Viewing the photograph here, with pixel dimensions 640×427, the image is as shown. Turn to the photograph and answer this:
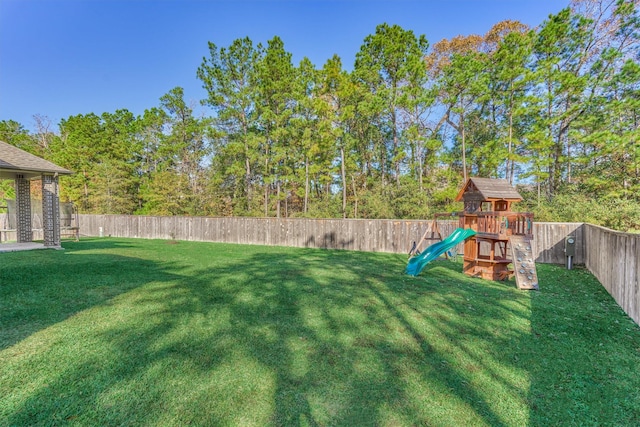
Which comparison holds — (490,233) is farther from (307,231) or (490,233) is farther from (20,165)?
(20,165)

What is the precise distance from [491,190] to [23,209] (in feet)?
49.1

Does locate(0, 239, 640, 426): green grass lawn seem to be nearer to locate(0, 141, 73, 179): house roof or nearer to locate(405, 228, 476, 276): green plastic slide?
locate(405, 228, 476, 276): green plastic slide

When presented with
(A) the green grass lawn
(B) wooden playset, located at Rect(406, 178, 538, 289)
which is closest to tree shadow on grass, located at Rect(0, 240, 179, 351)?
(A) the green grass lawn

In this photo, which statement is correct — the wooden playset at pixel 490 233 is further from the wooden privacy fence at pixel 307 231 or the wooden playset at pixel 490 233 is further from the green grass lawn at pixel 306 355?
the wooden privacy fence at pixel 307 231

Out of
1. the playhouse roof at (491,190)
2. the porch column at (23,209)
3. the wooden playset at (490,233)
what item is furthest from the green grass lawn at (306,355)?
the porch column at (23,209)

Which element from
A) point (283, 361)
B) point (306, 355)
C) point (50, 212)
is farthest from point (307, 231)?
point (283, 361)

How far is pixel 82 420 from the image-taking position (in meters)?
1.89

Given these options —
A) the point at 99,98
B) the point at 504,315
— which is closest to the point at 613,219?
the point at 504,315

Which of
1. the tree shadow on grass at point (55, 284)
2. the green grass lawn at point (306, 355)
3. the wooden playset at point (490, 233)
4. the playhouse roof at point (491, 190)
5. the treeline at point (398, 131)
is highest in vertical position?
the treeline at point (398, 131)

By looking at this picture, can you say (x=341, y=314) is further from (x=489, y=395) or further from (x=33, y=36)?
(x=33, y=36)

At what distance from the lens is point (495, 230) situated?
267 inches

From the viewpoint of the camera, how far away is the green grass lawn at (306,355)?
2062mm

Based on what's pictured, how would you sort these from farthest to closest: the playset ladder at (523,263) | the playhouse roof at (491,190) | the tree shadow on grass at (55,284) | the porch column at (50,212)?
the porch column at (50,212), the playhouse roof at (491,190), the playset ladder at (523,263), the tree shadow on grass at (55,284)

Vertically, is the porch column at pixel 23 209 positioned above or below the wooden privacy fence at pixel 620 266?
above
